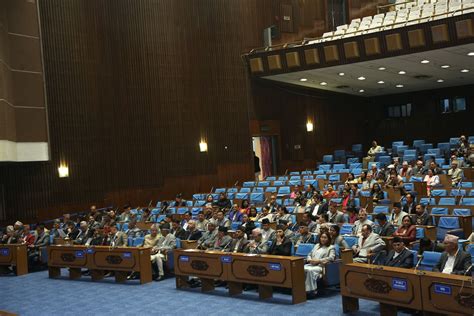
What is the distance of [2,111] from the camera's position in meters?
12.1

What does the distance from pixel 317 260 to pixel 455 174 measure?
6505 mm

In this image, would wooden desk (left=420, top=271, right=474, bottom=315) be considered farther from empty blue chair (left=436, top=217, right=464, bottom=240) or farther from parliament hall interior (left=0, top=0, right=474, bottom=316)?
empty blue chair (left=436, top=217, right=464, bottom=240)

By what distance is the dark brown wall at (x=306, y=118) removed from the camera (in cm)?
1903

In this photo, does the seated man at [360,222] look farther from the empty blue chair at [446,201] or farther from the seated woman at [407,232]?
the empty blue chair at [446,201]

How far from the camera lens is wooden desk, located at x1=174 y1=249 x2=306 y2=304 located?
7.17 metres

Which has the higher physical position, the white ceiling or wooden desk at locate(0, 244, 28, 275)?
the white ceiling

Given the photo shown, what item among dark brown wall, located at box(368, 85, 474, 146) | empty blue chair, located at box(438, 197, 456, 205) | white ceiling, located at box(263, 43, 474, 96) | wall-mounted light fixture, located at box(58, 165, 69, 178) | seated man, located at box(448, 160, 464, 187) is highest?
white ceiling, located at box(263, 43, 474, 96)

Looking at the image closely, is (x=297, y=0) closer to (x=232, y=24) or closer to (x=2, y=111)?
(x=232, y=24)

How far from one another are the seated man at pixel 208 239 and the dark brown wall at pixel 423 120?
13638mm

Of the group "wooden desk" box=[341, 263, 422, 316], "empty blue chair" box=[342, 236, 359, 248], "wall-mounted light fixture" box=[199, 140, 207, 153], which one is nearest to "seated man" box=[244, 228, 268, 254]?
"empty blue chair" box=[342, 236, 359, 248]

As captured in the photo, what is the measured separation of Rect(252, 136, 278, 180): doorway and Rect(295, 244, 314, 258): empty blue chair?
1111cm

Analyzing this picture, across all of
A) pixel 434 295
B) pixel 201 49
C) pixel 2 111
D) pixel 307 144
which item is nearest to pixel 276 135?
pixel 307 144

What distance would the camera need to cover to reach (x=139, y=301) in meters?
8.00

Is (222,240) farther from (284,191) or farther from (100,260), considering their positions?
(284,191)
